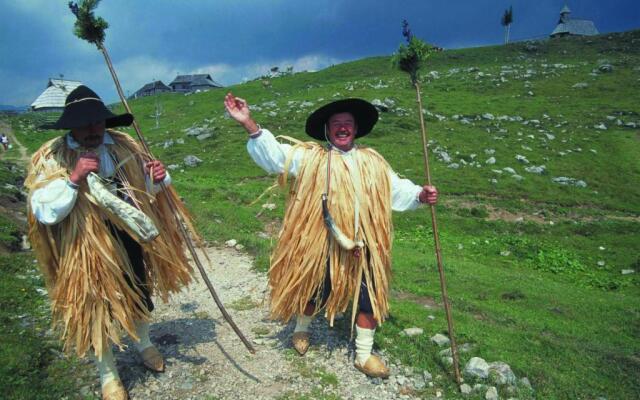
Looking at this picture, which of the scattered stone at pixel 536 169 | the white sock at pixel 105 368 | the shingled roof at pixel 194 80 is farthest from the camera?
the shingled roof at pixel 194 80

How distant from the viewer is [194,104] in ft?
136

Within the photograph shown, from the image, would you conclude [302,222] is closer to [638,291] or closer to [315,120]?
[315,120]

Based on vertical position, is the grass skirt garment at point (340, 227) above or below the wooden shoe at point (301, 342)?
above

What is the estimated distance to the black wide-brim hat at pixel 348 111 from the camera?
170 inches

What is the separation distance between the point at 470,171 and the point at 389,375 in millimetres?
14342

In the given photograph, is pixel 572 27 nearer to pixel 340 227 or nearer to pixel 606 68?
pixel 606 68

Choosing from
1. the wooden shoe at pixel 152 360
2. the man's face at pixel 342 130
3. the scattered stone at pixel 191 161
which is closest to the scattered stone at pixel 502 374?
the man's face at pixel 342 130

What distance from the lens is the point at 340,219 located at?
14.1 ft

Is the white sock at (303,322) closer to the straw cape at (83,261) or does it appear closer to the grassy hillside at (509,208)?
the grassy hillside at (509,208)

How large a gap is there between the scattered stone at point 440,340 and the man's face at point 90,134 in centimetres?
400

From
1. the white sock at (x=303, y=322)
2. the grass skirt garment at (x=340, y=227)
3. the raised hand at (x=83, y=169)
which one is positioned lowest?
the white sock at (x=303, y=322)

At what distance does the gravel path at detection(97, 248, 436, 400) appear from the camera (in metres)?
4.00

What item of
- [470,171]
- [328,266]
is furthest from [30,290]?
[470,171]

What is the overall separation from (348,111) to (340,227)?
3.94 feet
